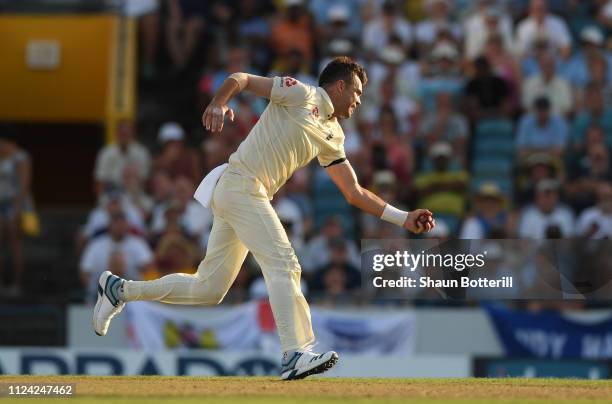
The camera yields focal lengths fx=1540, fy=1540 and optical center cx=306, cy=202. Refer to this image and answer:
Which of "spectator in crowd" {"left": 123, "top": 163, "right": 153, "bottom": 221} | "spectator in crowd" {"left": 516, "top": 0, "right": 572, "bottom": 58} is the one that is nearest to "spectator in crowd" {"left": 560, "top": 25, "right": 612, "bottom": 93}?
"spectator in crowd" {"left": 516, "top": 0, "right": 572, "bottom": 58}

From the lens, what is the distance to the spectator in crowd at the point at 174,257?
16.0 meters

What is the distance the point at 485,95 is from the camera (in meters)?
17.8

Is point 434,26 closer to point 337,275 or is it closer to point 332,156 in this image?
point 337,275

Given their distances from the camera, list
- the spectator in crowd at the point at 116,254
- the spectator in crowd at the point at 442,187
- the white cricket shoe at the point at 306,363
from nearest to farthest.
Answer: the white cricket shoe at the point at 306,363
the spectator in crowd at the point at 116,254
the spectator in crowd at the point at 442,187

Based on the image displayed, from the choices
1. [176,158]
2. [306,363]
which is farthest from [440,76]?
[306,363]

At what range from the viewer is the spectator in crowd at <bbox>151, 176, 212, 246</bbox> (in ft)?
54.0

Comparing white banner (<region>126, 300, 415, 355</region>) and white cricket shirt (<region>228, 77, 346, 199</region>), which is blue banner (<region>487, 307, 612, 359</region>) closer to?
white banner (<region>126, 300, 415, 355</region>)

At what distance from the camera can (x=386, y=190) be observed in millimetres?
16578

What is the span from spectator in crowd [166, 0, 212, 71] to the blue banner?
614 centimetres

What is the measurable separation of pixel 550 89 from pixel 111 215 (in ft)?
17.5

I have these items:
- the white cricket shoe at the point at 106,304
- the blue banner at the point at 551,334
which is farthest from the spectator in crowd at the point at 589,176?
the white cricket shoe at the point at 106,304

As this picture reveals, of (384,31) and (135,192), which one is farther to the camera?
(384,31)

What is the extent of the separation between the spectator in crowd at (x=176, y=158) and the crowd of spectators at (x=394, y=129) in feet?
0.07

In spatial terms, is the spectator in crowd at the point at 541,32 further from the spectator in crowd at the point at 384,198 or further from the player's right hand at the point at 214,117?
the player's right hand at the point at 214,117
